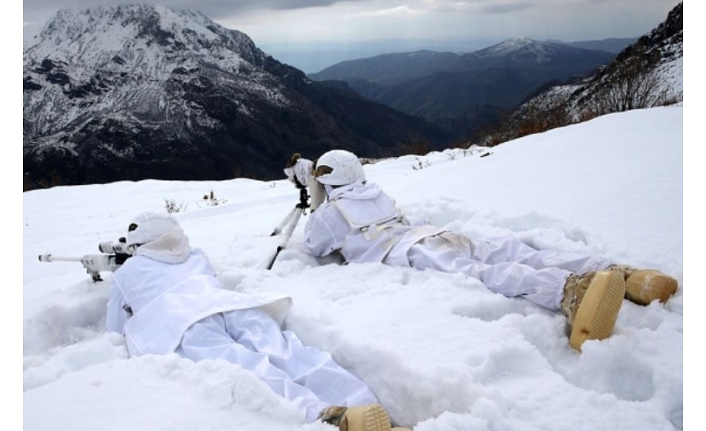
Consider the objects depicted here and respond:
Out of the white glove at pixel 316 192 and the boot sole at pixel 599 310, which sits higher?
the white glove at pixel 316 192

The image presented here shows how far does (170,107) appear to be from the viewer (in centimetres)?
11519

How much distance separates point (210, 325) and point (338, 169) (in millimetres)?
1970

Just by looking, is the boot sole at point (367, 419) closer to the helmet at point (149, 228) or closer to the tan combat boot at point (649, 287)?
the tan combat boot at point (649, 287)

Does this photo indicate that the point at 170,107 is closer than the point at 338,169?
No

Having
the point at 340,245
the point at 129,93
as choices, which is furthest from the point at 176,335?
the point at 129,93

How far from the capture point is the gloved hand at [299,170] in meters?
4.61

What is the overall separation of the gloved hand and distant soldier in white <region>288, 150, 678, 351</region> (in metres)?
0.07

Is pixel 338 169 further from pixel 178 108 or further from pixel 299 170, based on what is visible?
pixel 178 108

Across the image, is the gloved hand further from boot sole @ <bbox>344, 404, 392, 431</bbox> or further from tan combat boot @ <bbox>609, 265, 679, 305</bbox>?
boot sole @ <bbox>344, 404, 392, 431</bbox>

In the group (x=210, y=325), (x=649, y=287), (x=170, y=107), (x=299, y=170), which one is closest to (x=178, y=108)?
(x=170, y=107)

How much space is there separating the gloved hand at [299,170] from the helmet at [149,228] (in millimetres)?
1358

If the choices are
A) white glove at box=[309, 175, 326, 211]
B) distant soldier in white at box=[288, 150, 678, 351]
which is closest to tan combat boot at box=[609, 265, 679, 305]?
distant soldier in white at box=[288, 150, 678, 351]

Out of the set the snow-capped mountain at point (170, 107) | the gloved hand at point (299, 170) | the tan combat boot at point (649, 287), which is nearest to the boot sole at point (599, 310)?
the tan combat boot at point (649, 287)
